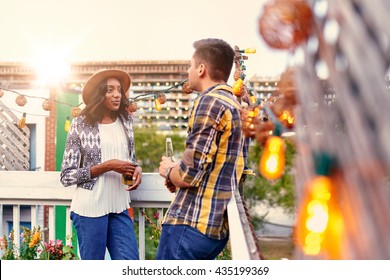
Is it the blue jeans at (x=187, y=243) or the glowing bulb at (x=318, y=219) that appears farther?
the blue jeans at (x=187, y=243)

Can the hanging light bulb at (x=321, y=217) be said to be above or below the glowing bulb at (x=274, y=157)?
below

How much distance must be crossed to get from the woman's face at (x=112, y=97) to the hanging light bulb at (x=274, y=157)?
88cm

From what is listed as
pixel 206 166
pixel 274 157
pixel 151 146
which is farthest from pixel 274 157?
pixel 151 146

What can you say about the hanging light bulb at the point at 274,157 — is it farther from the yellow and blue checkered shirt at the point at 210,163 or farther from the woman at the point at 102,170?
the woman at the point at 102,170

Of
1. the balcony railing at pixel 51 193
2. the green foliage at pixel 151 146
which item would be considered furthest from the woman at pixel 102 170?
the green foliage at pixel 151 146

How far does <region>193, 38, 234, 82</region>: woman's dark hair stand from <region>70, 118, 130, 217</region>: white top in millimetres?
509

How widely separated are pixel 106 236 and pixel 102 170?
0.19 meters

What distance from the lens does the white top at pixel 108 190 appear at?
4.79ft

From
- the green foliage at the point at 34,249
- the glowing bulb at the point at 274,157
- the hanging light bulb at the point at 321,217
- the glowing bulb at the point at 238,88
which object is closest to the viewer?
the hanging light bulb at the point at 321,217

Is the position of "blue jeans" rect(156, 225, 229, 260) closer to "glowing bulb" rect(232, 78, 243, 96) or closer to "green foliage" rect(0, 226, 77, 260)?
"glowing bulb" rect(232, 78, 243, 96)

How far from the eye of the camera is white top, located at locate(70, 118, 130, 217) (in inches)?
57.5

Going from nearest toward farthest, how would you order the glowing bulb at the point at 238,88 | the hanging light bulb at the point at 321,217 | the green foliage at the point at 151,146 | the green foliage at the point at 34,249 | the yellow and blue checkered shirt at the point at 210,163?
the hanging light bulb at the point at 321,217 → the yellow and blue checkered shirt at the point at 210,163 → the glowing bulb at the point at 238,88 → the green foliage at the point at 34,249 → the green foliage at the point at 151,146

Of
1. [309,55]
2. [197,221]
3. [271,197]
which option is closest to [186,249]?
[197,221]

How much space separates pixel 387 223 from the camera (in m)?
0.30
